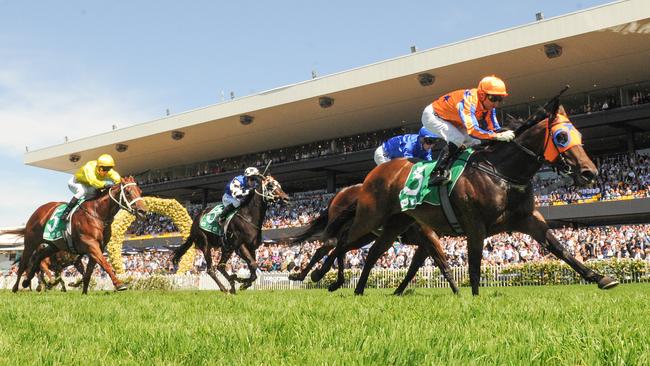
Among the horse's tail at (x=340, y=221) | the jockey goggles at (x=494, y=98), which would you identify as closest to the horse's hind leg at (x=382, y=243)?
the horse's tail at (x=340, y=221)

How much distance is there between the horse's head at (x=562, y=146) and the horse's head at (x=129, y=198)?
7.12 metres

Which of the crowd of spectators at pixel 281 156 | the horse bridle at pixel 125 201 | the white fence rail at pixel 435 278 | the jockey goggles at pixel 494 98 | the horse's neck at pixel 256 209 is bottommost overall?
the white fence rail at pixel 435 278

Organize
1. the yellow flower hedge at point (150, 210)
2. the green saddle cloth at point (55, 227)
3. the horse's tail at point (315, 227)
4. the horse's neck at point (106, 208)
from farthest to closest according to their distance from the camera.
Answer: the yellow flower hedge at point (150, 210) → the green saddle cloth at point (55, 227) → the horse's neck at point (106, 208) → the horse's tail at point (315, 227)

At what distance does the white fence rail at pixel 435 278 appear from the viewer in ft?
60.7

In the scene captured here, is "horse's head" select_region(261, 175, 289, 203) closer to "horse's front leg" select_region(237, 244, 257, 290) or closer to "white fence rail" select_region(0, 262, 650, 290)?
"horse's front leg" select_region(237, 244, 257, 290)

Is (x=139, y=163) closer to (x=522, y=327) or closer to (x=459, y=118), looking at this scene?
(x=459, y=118)

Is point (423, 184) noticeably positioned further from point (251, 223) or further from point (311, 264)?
point (251, 223)

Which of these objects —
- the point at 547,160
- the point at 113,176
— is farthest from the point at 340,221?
the point at 113,176

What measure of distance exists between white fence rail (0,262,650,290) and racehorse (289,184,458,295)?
10063 millimetres

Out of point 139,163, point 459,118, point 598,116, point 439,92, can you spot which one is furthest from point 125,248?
point 459,118

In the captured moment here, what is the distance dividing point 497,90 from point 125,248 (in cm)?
4297

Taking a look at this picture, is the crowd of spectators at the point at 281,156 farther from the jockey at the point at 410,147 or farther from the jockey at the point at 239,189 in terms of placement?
the jockey at the point at 410,147

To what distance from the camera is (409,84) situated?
102 feet

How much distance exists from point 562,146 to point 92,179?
8.71 m
